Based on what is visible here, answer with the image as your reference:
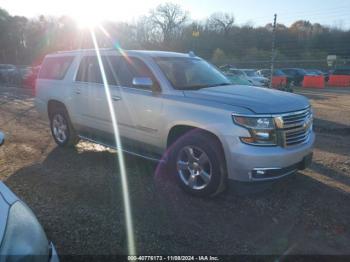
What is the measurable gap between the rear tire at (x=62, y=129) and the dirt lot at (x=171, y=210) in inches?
21.0

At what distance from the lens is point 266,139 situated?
4320 mm

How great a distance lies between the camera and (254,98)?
4.61 m

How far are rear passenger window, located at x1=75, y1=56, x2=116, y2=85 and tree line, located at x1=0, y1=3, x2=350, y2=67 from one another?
36492 mm

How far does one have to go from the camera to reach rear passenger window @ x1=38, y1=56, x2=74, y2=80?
7.14 m

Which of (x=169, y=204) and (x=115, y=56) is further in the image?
(x=115, y=56)

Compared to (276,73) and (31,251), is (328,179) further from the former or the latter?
(276,73)

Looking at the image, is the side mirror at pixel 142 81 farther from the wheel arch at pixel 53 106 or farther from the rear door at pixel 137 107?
the wheel arch at pixel 53 106

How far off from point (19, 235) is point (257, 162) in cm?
282

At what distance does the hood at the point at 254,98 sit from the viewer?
14.4ft

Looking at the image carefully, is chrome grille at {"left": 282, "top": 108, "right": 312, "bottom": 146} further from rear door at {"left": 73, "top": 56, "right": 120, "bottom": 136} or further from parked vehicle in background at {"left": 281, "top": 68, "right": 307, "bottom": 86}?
parked vehicle in background at {"left": 281, "top": 68, "right": 307, "bottom": 86}

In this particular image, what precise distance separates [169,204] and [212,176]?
2.12ft

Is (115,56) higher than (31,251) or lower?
higher

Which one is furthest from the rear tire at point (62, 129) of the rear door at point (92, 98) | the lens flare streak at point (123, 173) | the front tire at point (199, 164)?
the front tire at point (199, 164)

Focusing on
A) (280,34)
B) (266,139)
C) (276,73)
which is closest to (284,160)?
(266,139)
